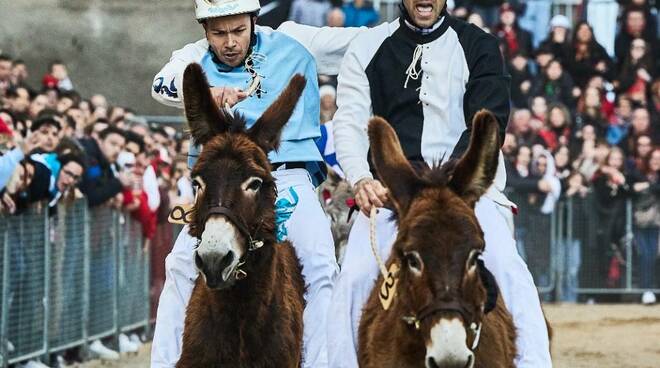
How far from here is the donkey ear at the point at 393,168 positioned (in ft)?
24.3

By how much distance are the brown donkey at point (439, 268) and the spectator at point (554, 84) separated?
18.2 meters

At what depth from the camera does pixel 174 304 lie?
9.80 meters

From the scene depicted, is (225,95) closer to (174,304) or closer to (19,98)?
(174,304)

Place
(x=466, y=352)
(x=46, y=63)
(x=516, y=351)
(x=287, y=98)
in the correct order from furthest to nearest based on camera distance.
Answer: (x=46, y=63) < (x=287, y=98) < (x=516, y=351) < (x=466, y=352)

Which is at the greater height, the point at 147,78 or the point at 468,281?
the point at 147,78

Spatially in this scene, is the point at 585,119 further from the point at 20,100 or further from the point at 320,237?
the point at 320,237

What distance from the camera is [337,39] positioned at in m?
10.3

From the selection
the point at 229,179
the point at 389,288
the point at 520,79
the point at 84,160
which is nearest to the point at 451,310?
the point at 389,288

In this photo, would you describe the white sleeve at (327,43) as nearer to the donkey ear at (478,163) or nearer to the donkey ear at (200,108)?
the donkey ear at (200,108)

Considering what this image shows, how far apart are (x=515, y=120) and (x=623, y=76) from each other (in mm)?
2494

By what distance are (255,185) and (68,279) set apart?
22.7ft

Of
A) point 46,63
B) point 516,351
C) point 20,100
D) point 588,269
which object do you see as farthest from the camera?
point 46,63

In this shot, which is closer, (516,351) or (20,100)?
(516,351)

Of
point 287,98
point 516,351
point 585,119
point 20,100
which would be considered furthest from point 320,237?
point 585,119
